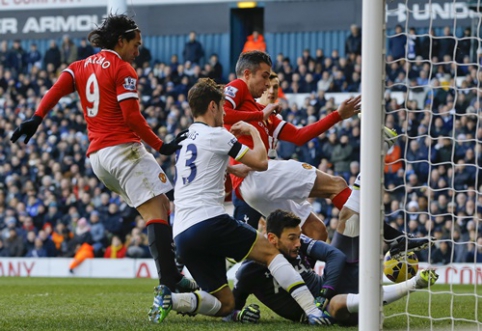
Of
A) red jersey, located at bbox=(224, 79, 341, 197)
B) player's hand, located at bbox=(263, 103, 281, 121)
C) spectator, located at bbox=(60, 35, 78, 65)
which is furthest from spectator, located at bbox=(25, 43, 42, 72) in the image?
player's hand, located at bbox=(263, 103, 281, 121)

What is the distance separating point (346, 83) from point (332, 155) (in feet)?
7.78

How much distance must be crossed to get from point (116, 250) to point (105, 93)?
10.2 meters

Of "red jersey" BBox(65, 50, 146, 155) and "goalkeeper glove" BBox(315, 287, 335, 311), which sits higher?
"red jersey" BBox(65, 50, 146, 155)

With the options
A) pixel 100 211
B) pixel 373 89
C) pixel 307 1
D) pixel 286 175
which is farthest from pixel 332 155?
pixel 373 89

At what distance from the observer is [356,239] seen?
664 centimetres

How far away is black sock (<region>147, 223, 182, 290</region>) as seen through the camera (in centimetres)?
652

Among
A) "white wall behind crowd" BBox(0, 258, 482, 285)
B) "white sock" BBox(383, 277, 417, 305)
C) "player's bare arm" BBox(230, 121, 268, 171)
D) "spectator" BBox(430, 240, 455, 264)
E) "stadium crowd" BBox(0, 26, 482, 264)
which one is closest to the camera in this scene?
"white sock" BBox(383, 277, 417, 305)

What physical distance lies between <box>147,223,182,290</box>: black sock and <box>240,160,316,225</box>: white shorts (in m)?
0.83

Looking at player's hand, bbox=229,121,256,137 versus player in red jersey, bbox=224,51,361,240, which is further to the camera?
player in red jersey, bbox=224,51,361,240

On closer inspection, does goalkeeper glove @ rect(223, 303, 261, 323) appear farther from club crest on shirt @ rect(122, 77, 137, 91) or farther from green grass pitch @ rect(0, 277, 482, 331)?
club crest on shirt @ rect(122, 77, 137, 91)

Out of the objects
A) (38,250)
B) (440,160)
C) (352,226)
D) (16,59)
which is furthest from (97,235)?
(352,226)

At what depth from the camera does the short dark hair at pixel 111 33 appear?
6.77 metres

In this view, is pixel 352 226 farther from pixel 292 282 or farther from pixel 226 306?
pixel 226 306

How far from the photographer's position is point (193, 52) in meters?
20.4
